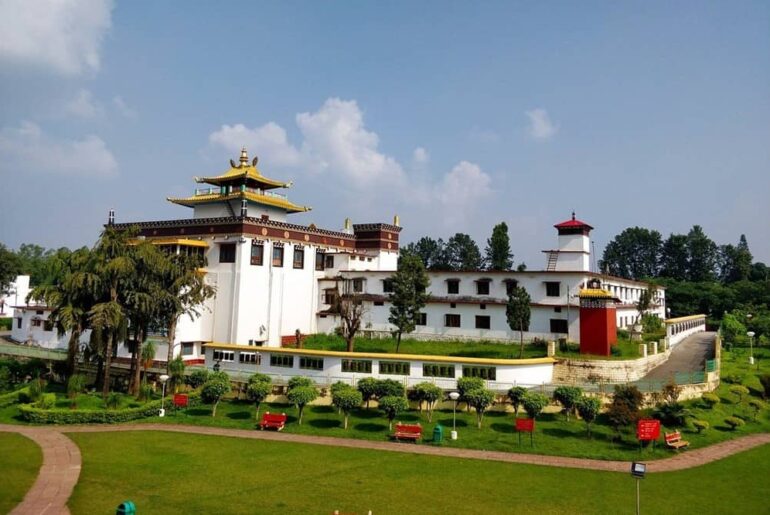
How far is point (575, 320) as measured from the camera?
3703 cm

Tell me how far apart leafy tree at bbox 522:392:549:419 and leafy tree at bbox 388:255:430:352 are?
39.9 ft

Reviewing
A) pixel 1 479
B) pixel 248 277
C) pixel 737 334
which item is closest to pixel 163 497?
pixel 1 479

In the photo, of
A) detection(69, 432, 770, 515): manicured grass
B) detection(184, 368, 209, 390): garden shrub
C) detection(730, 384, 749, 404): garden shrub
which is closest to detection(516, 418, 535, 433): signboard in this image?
detection(69, 432, 770, 515): manicured grass

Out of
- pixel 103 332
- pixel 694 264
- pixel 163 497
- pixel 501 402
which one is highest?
pixel 694 264

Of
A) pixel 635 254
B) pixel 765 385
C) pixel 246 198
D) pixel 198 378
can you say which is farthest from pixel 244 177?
pixel 635 254

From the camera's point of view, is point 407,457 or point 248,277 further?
point 248,277

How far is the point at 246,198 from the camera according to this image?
139ft

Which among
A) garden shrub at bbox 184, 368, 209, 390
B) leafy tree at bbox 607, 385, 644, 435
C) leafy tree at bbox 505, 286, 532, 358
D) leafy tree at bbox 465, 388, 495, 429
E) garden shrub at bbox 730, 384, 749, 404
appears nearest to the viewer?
leafy tree at bbox 607, 385, 644, 435

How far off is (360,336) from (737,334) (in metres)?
33.4

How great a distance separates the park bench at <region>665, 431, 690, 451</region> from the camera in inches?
874

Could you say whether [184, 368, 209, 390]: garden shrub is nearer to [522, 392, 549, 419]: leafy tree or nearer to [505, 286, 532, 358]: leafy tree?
[522, 392, 549, 419]: leafy tree

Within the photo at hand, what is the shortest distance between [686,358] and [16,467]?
3916 centimetres

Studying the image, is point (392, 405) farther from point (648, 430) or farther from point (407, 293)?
point (407, 293)

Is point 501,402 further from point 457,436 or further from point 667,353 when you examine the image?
point 667,353
